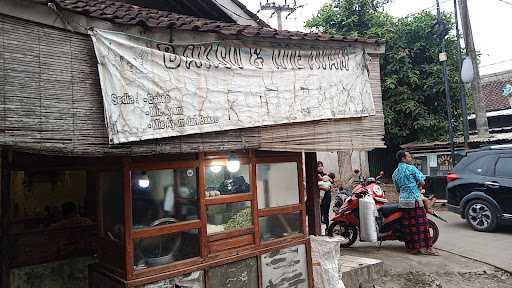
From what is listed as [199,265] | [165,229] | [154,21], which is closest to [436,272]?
[199,265]

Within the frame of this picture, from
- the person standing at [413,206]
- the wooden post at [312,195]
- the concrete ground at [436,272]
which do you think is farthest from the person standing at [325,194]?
the wooden post at [312,195]

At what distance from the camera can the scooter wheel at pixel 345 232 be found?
831 centimetres

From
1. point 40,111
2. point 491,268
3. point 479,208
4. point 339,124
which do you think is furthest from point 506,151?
point 40,111

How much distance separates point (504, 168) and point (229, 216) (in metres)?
7.69

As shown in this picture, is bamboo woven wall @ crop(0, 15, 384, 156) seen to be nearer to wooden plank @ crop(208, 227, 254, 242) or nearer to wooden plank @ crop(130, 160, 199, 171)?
wooden plank @ crop(130, 160, 199, 171)

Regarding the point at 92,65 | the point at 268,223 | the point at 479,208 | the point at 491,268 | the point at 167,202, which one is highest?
the point at 92,65

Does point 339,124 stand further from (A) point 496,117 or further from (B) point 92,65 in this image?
(A) point 496,117

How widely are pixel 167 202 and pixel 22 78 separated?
6.28ft

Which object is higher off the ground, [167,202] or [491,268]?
[167,202]

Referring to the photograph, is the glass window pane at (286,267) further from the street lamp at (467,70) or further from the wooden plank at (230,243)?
the street lamp at (467,70)

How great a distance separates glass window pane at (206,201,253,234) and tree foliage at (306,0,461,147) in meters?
14.4

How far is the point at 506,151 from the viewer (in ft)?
30.8

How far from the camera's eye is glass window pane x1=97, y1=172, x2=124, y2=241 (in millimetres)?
4238

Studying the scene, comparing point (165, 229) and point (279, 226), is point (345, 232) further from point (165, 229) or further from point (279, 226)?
point (165, 229)
